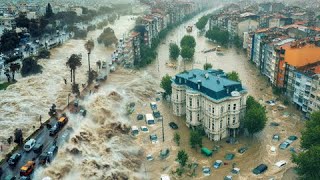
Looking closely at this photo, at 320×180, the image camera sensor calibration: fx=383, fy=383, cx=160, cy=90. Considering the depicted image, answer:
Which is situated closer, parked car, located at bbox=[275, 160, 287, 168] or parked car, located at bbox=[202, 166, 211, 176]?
parked car, located at bbox=[202, 166, 211, 176]

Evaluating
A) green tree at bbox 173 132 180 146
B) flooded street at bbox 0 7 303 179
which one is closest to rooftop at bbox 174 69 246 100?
flooded street at bbox 0 7 303 179

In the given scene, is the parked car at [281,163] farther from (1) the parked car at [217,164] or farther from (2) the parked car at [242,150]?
(1) the parked car at [217,164]

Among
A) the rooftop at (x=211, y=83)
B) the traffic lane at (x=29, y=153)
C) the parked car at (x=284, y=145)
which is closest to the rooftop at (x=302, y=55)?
the rooftop at (x=211, y=83)

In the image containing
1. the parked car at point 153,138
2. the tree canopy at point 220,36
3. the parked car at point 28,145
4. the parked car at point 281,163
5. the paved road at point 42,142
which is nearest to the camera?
the paved road at point 42,142

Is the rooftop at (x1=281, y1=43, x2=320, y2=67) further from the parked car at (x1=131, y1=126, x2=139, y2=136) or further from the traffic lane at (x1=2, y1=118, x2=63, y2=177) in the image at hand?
the traffic lane at (x1=2, y1=118, x2=63, y2=177)

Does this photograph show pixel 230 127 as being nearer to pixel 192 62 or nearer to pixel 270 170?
pixel 270 170

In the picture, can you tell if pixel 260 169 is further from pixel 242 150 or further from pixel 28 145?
pixel 28 145
